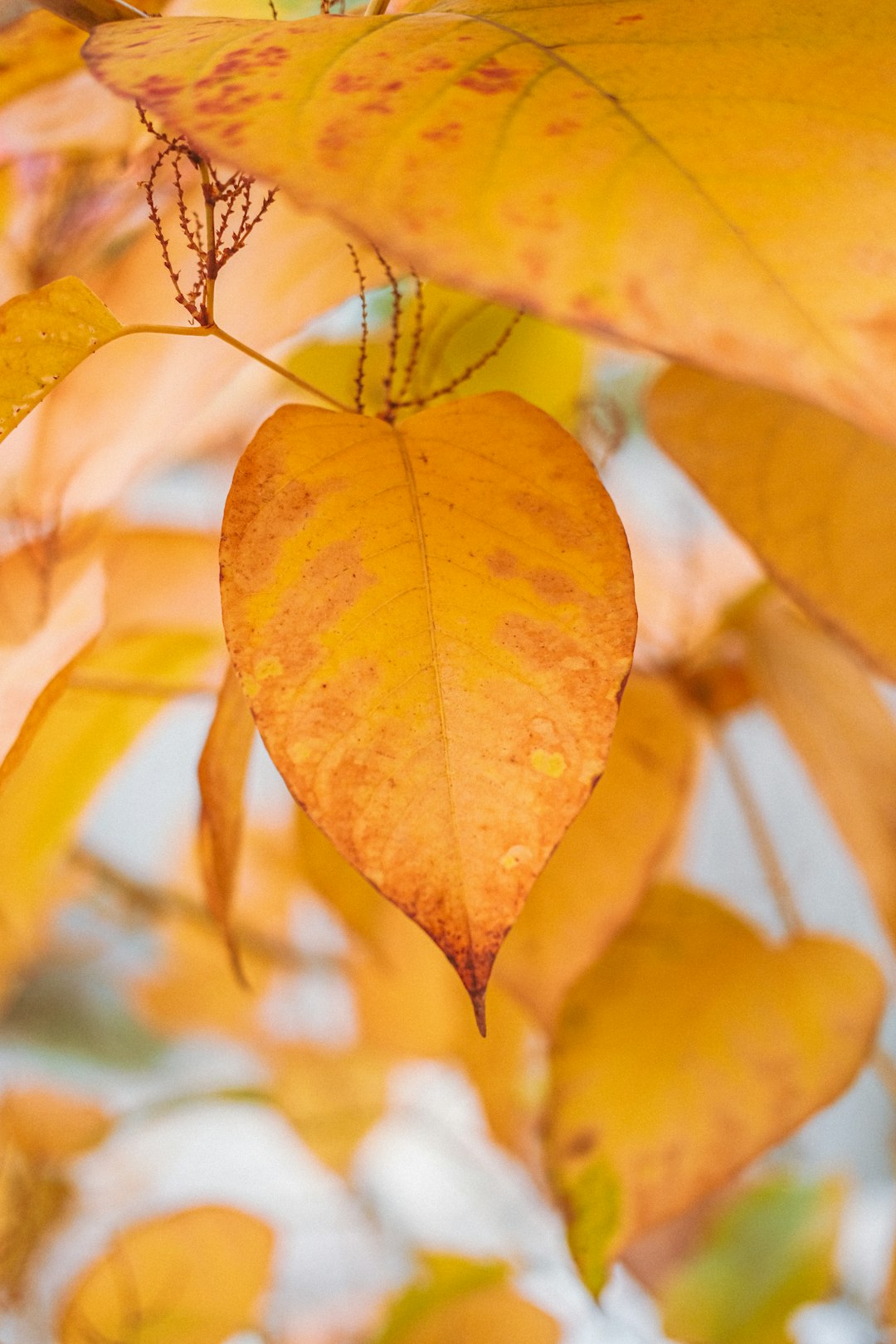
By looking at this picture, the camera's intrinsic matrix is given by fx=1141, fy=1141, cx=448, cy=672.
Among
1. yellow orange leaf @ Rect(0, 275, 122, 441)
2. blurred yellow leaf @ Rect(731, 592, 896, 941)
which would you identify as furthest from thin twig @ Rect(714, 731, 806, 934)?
yellow orange leaf @ Rect(0, 275, 122, 441)

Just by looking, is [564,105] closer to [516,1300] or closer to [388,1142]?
[516,1300]

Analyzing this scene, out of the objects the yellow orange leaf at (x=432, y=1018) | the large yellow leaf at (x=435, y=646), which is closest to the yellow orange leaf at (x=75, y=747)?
the yellow orange leaf at (x=432, y=1018)

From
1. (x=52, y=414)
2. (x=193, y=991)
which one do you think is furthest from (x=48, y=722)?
(x=193, y=991)

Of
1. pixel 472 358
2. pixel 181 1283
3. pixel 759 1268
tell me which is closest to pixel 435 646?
pixel 472 358

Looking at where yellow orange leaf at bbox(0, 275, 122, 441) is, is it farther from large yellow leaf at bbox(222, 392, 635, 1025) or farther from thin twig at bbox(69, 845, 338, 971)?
thin twig at bbox(69, 845, 338, 971)

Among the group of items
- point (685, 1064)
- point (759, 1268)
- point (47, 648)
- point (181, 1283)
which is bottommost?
point (759, 1268)

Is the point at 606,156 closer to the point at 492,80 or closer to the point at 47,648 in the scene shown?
the point at 492,80
